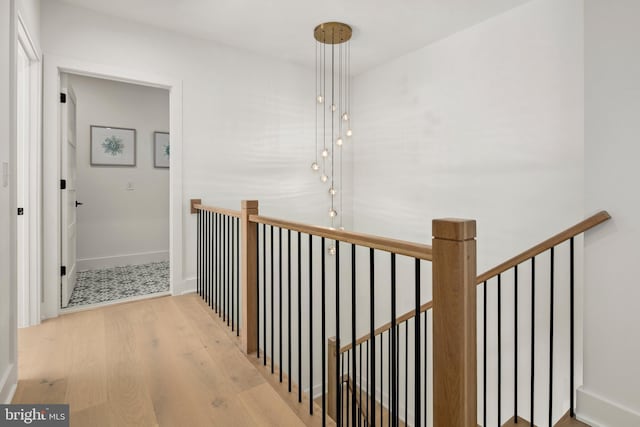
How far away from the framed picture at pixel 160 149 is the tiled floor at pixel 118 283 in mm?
1436

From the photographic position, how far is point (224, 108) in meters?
3.36

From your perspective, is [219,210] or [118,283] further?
[118,283]

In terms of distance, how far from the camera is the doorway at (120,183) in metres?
4.27

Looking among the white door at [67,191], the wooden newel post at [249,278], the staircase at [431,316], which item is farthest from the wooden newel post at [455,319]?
the white door at [67,191]

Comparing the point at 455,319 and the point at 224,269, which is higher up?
the point at 455,319

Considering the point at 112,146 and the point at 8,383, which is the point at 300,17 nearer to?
the point at 8,383

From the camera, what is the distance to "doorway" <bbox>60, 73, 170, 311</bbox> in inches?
168

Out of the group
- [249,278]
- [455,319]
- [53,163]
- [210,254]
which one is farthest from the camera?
[210,254]

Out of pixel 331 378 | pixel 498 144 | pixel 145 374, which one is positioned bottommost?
pixel 331 378

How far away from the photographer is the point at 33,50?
90.6 inches

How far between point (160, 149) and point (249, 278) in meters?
3.52

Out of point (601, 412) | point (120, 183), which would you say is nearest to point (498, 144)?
point (601, 412)

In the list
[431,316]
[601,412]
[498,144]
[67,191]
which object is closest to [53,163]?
[67,191]

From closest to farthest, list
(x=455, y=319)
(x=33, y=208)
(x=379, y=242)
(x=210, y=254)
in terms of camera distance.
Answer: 1. (x=455, y=319)
2. (x=379, y=242)
3. (x=33, y=208)
4. (x=210, y=254)
